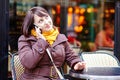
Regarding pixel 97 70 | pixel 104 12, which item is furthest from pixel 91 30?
pixel 97 70

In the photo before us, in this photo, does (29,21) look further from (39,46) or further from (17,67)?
(17,67)

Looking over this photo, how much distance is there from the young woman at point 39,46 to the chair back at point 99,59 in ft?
2.36

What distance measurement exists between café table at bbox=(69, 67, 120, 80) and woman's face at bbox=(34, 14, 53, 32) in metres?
0.52

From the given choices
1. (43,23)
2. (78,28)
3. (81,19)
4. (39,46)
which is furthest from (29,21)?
(81,19)

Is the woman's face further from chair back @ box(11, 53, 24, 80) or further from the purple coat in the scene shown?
chair back @ box(11, 53, 24, 80)

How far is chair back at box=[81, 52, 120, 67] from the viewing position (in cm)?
471

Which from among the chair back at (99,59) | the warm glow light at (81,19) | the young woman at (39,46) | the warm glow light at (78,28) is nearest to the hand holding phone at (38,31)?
the young woman at (39,46)

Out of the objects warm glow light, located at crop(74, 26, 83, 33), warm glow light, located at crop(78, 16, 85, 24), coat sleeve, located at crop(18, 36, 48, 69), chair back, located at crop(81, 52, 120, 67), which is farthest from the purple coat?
warm glow light, located at crop(78, 16, 85, 24)

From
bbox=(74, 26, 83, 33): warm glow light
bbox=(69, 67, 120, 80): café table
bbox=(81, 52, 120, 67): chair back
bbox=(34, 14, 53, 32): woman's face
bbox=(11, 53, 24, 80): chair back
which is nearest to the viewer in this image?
bbox=(69, 67, 120, 80): café table

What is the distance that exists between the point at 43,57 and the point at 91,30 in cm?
717

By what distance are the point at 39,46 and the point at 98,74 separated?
63 centimetres

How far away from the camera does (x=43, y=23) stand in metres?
3.87

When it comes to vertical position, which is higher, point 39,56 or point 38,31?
point 38,31

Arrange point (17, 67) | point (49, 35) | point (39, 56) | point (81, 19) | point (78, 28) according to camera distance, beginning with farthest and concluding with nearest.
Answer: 1. point (81, 19)
2. point (78, 28)
3. point (17, 67)
4. point (49, 35)
5. point (39, 56)
